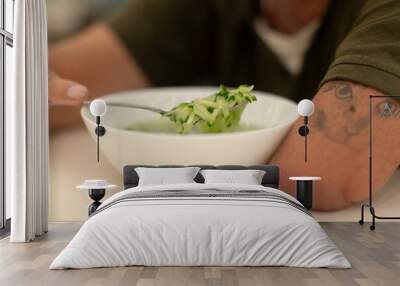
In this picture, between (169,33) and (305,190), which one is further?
(169,33)

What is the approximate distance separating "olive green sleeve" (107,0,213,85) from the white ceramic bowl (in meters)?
0.22

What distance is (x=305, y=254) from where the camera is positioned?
13.6 feet

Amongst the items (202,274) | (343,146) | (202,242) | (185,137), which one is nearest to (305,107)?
(343,146)

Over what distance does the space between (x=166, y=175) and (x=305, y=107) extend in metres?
1.64

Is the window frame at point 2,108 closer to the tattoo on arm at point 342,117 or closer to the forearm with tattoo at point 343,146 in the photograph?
the forearm with tattoo at point 343,146

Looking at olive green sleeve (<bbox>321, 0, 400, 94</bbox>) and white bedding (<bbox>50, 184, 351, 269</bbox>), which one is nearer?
white bedding (<bbox>50, 184, 351, 269</bbox>)

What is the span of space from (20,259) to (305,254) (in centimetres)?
209

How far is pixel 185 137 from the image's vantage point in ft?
21.9

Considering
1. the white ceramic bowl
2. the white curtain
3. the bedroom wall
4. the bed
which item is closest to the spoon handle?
the white ceramic bowl

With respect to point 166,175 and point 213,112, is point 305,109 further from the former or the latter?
point 166,175

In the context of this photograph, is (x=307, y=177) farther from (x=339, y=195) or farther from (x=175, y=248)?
(x=175, y=248)

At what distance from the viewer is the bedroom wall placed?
→ 688 cm

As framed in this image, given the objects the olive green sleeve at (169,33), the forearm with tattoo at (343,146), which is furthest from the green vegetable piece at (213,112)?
the forearm with tattoo at (343,146)

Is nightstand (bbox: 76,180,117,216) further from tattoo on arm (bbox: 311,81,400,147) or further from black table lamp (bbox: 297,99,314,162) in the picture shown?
tattoo on arm (bbox: 311,81,400,147)
